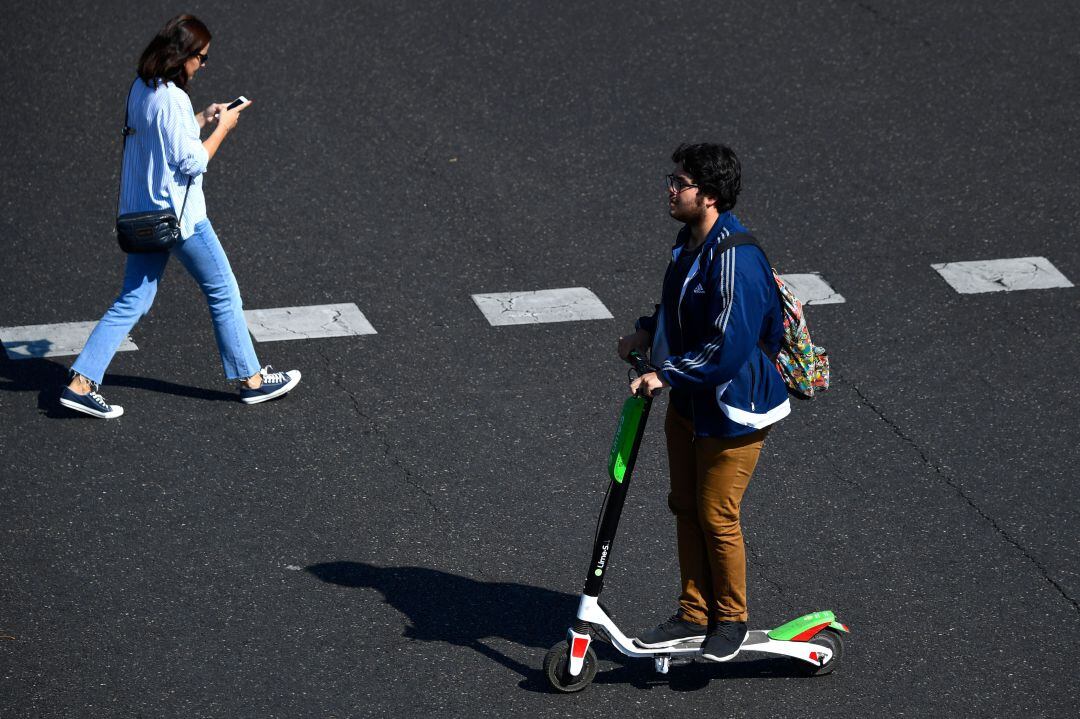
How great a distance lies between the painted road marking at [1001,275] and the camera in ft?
28.1

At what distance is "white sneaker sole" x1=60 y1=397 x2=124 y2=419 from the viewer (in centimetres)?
698

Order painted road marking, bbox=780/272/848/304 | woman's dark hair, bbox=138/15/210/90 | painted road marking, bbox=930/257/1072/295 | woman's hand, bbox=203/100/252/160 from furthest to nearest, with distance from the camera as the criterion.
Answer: painted road marking, bbox=930/257/1072/295 < painted road marking, bbox=780/272/848/304 < woman's hand, bbox=203/100/252/160 < woman's dark hair, bbox=138/15/210/90

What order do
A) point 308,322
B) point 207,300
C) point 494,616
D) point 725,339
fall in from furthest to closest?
point 308,322, point 207,300, point 494,616, point 725,339

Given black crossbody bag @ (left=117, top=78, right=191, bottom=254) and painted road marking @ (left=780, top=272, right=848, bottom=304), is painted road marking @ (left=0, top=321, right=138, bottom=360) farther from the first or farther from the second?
painted road marking @ (left=780, top=272, right=848, bottom=304)

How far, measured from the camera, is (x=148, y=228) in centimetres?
691

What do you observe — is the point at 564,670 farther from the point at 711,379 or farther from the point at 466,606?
the point at 711,379

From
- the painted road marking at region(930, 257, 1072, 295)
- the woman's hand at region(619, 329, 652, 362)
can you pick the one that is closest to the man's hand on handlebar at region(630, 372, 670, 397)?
the woman's hand at region(619, 329, 652, 362)

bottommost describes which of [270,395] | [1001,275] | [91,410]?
[1001,275]

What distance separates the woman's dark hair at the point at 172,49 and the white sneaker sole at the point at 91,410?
155cm

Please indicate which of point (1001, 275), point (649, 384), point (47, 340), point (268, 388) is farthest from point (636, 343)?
point (1001, 275)

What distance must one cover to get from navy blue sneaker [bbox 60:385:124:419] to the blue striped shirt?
0.89m

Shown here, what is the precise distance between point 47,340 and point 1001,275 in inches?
214

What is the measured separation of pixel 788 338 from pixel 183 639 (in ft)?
8.33

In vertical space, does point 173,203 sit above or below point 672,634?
above
